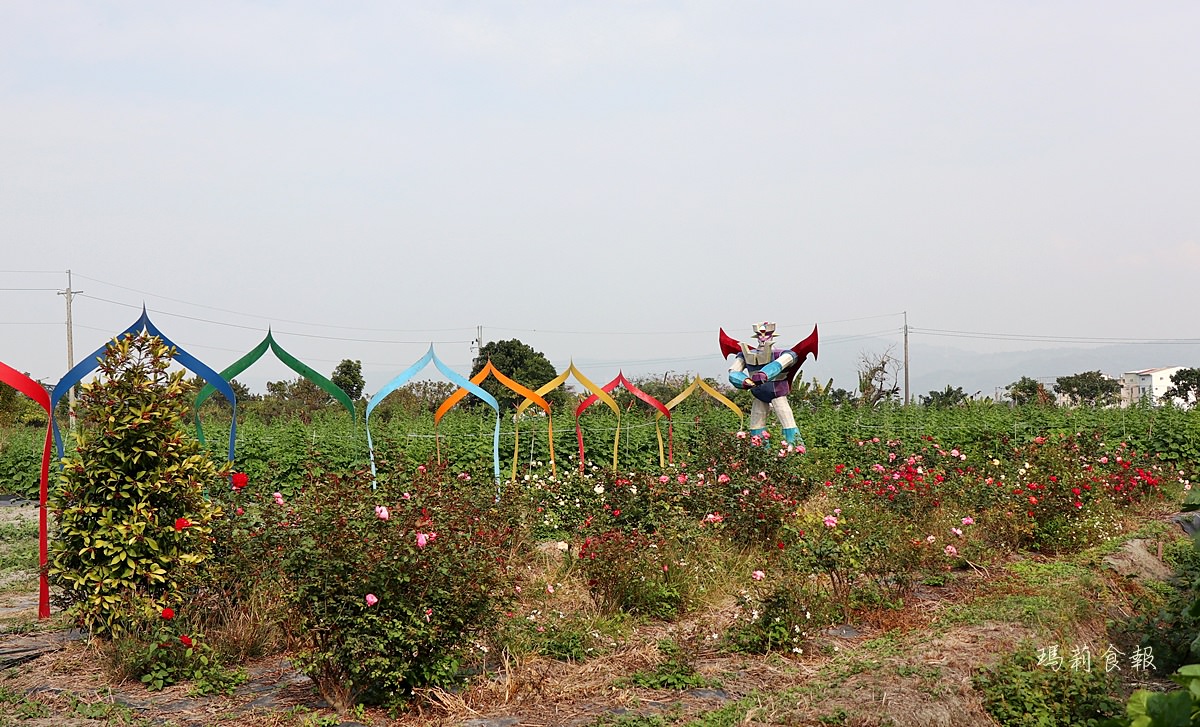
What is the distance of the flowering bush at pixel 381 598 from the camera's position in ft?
14.4

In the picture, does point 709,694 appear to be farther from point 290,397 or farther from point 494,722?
point 290,397

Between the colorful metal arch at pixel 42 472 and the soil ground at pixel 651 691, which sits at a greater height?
the colorful metal arch at pixel 42 472

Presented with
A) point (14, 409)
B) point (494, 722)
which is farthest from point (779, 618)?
point (14, 409)

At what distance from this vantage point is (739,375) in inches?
495

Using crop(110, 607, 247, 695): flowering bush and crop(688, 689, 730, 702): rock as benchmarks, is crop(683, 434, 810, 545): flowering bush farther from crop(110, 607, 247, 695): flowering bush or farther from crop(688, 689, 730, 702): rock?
crop(110, 607, 247, 695): flowering bush

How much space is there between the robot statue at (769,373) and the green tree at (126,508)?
785cm

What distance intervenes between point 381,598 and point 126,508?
6.89ft

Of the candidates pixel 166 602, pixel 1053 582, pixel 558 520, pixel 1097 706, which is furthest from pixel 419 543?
pixel 1053 582

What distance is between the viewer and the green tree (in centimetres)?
547

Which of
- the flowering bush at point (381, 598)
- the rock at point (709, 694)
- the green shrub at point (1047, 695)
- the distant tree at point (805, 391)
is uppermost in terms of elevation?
the distant tree at point (805, 391)

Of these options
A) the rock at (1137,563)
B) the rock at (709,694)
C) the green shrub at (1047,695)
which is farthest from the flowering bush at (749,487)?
the green shrub at (1047,695)

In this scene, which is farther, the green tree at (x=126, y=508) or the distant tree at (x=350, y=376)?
the distant tree at (x=350, y=376)

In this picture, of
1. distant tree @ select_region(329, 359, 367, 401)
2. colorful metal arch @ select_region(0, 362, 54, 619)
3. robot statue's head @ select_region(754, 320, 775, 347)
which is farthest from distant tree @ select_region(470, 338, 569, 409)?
colorful metal arch @ select_region(0, 362, 54, 619)

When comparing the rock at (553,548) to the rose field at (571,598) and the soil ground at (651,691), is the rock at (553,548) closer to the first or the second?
the rose field at (571,598)
